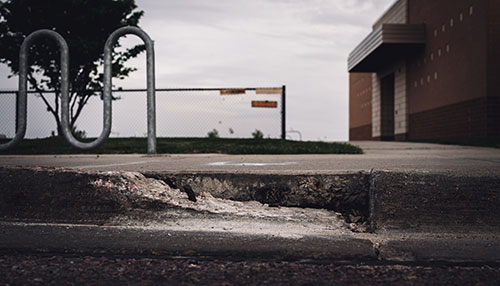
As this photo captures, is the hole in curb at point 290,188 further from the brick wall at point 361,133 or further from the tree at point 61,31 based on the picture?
the brick wall at point 361,133

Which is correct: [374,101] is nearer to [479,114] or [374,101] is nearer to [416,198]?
[479,114]

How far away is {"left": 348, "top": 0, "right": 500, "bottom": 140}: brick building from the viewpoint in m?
12.1

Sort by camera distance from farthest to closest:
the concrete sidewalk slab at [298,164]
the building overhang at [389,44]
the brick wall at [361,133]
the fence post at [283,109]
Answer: the brick wall at [361,133] → the building overhang at [389,44] → the fence post at [283,109] → the concrete sidewalk slab at [298,164]

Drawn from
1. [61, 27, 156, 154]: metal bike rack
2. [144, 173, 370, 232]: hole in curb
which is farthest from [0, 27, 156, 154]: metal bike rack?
[144, 173, 370, 232]: hole in curb

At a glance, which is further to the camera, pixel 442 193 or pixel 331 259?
pixel 442 193

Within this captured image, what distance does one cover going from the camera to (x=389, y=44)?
17312 millimetres

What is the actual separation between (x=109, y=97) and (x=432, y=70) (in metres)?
13.8

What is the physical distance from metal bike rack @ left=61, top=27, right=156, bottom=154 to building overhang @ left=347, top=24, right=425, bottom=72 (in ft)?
42.7

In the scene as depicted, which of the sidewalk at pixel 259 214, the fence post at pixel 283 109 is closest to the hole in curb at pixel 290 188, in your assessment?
the sidewalk at pixel 259 214

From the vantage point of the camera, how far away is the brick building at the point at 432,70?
12.1m

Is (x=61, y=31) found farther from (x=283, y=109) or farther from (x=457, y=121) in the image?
(x=457, y=121)

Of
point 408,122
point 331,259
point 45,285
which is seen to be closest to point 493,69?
point 408,122

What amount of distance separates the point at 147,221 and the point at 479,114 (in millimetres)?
12589

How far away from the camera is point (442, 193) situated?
2.32m
